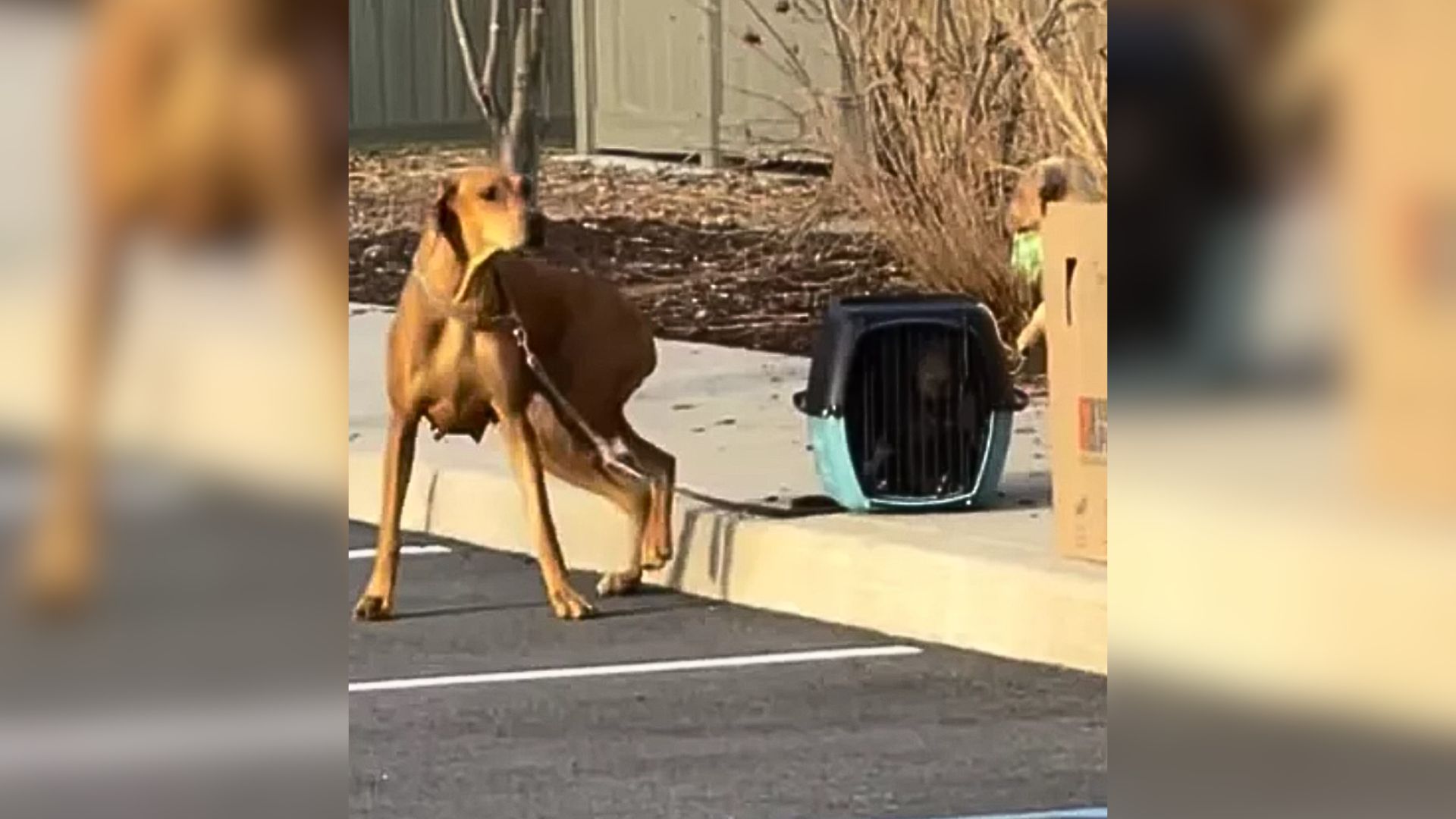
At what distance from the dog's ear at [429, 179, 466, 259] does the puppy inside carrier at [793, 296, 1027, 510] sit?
48.5 inches

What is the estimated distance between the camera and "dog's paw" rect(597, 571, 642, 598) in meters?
8.34

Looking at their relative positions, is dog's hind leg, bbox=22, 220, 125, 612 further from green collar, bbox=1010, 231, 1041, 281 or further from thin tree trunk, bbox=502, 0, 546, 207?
thin tree trunk, bbox=502, 0, 546, 207

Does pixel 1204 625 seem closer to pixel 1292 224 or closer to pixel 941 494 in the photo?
pixel 1292 224

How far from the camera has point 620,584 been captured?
8352 millimetres

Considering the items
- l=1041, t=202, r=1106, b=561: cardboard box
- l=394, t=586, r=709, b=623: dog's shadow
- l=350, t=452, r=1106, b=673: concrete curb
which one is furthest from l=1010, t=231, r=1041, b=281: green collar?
l=1041, t=202, r=1106, b=561: cardboard box

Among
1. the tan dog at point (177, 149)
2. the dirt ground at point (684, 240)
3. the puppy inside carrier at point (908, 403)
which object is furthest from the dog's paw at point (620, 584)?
the tan dog at point (177, 149)

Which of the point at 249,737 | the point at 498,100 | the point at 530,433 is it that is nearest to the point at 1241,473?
the point at 249,737

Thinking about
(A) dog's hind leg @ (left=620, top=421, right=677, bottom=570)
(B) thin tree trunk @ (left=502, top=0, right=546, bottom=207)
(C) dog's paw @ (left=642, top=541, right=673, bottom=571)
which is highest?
(B) thin tree trunk @ (left=502, top=0, right=546, bottom=207)

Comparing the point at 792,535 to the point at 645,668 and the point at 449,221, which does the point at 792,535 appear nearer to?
the point at 645,668

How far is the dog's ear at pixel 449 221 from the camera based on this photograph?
768 centimetres

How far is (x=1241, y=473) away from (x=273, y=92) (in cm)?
75

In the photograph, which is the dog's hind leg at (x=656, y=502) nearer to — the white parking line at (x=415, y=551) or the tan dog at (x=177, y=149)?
the white parking line at (x=415, y=551)

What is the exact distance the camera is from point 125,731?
5.81 feet

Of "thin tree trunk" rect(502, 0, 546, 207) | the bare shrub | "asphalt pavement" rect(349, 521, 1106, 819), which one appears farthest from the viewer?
"thin tree trunk" rect(502, 0, 546, 207)
